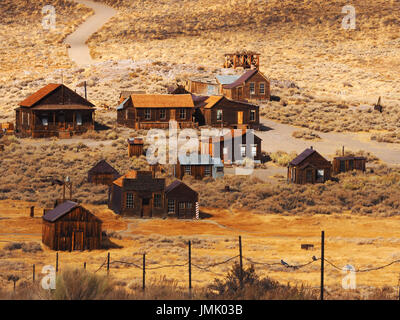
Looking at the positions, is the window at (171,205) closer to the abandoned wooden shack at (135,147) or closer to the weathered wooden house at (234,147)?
the weathered wooden house at (234,147)

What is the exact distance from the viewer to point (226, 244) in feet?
124

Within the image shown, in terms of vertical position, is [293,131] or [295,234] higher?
[293,131]

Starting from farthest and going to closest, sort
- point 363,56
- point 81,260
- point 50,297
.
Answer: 1. point 363,56
2. point 81,260
3. point 50,297

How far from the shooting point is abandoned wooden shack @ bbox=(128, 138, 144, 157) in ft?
198

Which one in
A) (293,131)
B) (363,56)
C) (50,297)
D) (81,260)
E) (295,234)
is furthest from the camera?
(363,56)

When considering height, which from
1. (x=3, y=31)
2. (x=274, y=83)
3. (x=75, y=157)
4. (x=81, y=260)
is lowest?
(x=81, y=260)

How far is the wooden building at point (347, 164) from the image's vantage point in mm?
57469

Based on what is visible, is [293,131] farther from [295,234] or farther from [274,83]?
[295,234]

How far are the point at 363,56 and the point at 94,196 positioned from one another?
7761cm

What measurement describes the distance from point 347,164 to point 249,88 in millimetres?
28125

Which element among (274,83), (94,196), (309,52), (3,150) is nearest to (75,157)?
(3,150)

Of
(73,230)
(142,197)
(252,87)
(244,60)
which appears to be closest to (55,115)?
(252,87)

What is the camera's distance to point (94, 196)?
1975 inches

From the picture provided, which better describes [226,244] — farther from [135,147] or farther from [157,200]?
[135,147]
